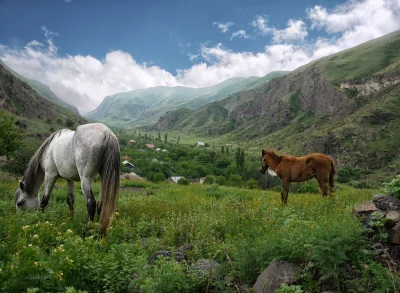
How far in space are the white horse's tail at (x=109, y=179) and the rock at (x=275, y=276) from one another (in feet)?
14.1

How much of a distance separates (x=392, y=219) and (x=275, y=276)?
8.54 feet

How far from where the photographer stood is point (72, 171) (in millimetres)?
8539

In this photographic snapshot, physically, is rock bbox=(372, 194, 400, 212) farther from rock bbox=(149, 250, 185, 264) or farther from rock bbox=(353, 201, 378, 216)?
rock bbox=(149, 250, 185, 264)

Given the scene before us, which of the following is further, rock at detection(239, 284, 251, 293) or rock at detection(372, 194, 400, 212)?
rock at detection(372, 194, 400, 212)

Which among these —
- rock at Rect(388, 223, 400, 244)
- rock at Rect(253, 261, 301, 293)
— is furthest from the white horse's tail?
rock at Rect(388, 223, 400, 244)

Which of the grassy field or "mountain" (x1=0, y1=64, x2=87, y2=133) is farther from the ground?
"mountain" (x1=0, y1=64, x2=87, y2=133)

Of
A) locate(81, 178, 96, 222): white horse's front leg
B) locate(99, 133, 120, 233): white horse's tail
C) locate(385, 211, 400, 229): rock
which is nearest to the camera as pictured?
locate(385, 211, 400, 229): rock

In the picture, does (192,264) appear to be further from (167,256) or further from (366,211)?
(366,211)

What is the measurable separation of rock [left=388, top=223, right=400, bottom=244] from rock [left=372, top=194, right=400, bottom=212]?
2.56ft

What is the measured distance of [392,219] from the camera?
5.02 m

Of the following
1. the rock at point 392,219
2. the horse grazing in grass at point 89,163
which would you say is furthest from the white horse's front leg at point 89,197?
the rock at point 392,219

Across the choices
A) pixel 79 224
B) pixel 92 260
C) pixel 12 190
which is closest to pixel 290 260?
pixel 92 260

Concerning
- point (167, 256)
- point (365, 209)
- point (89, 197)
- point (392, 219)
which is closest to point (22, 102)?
point (89, 197)

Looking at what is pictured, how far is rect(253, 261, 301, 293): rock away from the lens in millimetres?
3971
